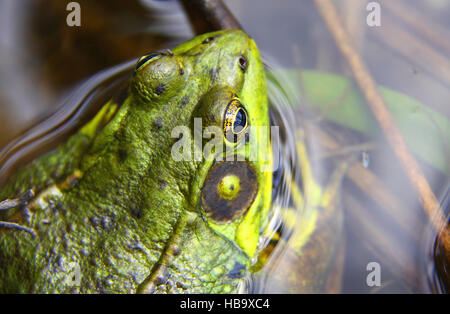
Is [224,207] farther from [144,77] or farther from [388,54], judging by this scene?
[388,54]

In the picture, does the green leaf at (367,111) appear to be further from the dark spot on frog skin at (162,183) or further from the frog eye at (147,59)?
the dark spot on frog skin at (162,183)

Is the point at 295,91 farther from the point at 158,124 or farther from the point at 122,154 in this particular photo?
the point at 122,154

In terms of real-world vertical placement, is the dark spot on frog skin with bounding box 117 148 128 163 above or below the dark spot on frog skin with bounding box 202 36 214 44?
below

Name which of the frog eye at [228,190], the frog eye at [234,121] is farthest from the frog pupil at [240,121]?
the frog eye at [228,190]

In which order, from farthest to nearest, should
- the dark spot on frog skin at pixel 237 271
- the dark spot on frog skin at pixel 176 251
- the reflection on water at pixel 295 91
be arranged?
the reflection on water at pixel 295 91
the dark spot on frog skin at pixel 237 271
the dark spot on frog skin at pixel 176 251

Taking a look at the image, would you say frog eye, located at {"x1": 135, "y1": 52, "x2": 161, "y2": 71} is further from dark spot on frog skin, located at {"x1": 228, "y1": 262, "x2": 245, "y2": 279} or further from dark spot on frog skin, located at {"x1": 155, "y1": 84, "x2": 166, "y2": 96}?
dark spot on frog skin, located at {"x1": 228, "y1": 262, "x2": 245, "y2": 279}

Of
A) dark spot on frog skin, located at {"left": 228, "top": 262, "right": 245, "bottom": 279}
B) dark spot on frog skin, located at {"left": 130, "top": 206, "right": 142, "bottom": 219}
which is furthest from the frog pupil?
dark spot on frog skin, located at {"left": 228, "top": 262, "right": 245, "bottom": 279}
